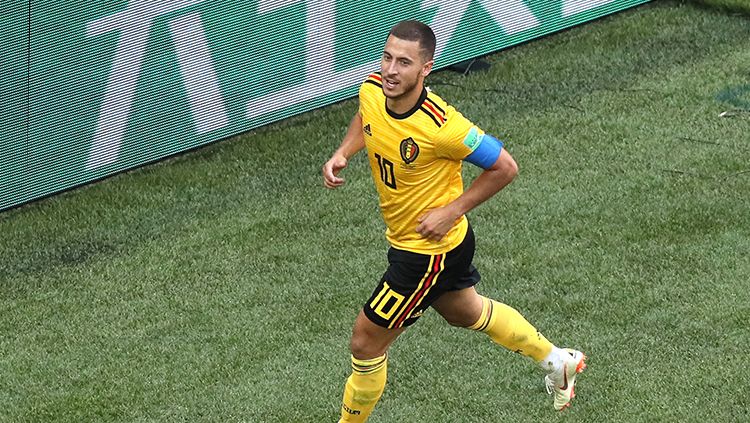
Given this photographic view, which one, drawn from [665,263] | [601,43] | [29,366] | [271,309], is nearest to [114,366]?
[29,366]

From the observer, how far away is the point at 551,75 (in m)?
11.0

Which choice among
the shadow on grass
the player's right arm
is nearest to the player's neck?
the player's right arm

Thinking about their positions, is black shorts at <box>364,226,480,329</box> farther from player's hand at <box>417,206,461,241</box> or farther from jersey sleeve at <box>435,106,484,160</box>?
jersey sleeve at <box>435,106,484,160</box>

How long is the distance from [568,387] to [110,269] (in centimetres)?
342

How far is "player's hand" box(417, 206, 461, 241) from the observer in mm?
5883

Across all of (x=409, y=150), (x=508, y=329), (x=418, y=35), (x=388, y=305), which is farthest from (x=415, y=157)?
(x=508, y=329)

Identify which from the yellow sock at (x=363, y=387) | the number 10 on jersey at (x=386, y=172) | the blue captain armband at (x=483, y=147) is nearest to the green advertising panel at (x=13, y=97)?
the yellow sock at (x=363, y=387)

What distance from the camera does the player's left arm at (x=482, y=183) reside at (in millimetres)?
5770

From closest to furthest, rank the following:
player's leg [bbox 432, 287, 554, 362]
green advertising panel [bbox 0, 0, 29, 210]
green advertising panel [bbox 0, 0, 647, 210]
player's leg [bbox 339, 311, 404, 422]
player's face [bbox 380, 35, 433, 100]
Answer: player's face [bbox 380, 35, 433, 100]
player's leg [bbox 339, 311, 404, 422]
player's leg [bbox 432, 287, 554, 362]
green advertising panel [bbox 0, 0, 29, 210]
green advertising panel [bbox 0, 0, 647, 210]

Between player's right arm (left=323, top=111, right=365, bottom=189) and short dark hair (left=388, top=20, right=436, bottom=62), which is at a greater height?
short dark hair (left=388, top=20, right=436, bottom=62)

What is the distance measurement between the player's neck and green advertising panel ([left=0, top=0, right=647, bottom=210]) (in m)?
4.10

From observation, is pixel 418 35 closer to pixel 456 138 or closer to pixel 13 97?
pixel 456 138

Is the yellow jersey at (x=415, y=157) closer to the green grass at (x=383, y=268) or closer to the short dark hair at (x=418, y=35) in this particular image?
the short dark hair at (x=418, y=35)

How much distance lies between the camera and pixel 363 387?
6.27 m
